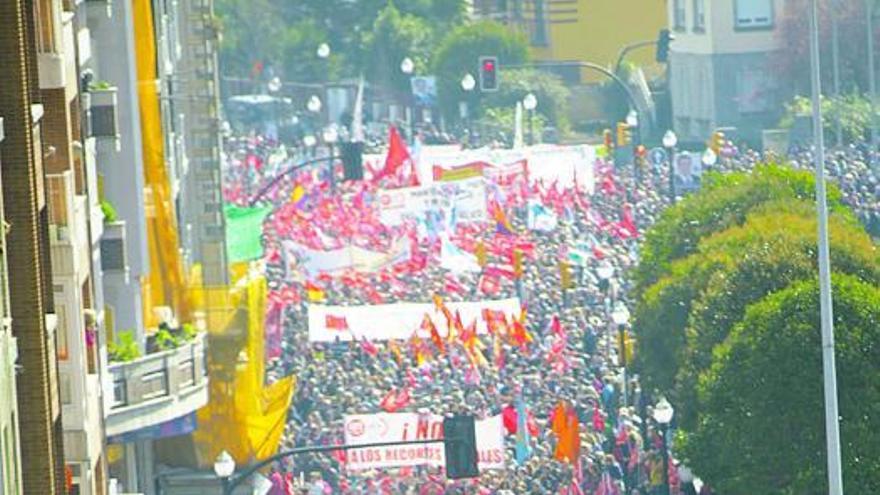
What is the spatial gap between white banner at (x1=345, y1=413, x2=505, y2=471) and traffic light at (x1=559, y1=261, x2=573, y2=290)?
25976 mm

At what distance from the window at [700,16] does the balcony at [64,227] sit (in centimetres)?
12399

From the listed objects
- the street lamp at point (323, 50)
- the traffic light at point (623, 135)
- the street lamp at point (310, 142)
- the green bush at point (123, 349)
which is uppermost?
the green bush at point (123, 349)

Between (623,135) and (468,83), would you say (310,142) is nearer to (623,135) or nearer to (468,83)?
(468,83)

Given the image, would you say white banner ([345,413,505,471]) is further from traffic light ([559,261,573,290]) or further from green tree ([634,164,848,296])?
traffic light ([559,261,573,290])

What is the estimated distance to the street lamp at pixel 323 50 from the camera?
192000mm

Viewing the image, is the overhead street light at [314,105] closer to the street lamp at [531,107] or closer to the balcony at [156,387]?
the street lamp at [531,107]

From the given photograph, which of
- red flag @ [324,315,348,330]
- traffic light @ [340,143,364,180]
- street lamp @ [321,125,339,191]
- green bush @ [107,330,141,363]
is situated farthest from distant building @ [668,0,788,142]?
green bush @ [107,330,141,363]

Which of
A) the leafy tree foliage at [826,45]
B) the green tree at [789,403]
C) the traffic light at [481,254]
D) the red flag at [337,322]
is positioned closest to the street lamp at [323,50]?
the leafy tree foliage at [826,45]

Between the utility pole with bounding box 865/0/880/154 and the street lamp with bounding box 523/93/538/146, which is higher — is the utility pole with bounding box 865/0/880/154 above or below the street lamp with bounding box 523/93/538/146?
above

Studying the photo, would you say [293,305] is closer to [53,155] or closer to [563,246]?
[563,246]

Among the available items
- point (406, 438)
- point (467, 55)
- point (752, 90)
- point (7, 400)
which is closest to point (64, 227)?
point (7, 400)

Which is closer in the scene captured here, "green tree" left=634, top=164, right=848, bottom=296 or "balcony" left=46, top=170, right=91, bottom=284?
"balcony" left=46, top=170, right=91, bottom=284

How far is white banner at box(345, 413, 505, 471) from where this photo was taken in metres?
72.7

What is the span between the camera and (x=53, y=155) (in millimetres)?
52969
